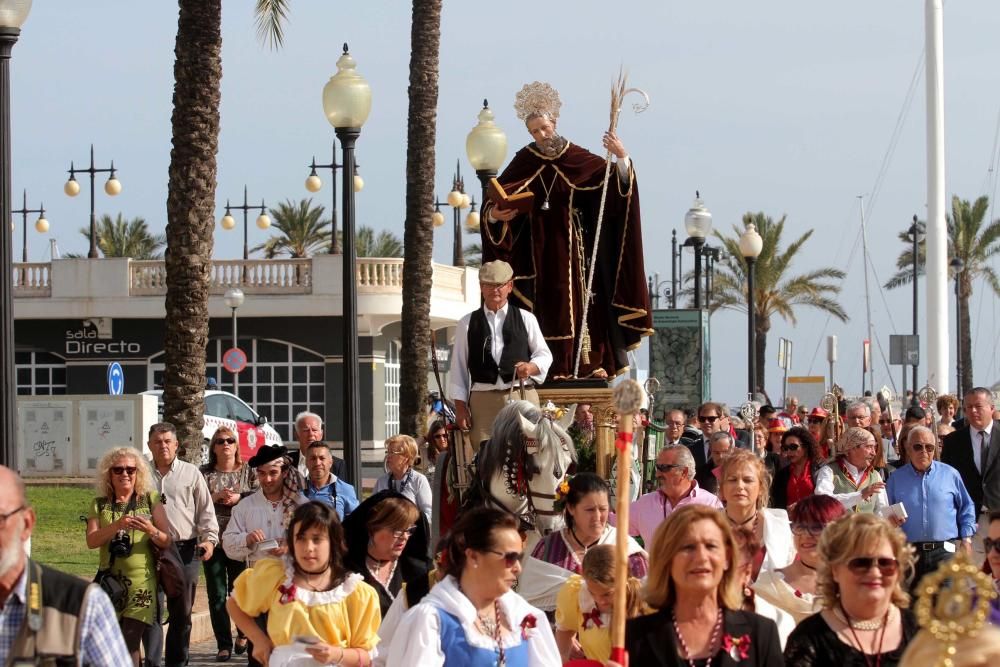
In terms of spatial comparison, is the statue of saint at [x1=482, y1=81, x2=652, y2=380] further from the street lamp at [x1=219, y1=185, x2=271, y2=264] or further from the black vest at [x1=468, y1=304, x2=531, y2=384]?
the street lamp at [x1=219, y1=185, x2=271, y2=264]

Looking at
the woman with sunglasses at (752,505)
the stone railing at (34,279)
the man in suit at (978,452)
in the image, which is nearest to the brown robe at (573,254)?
the man in suit at (978,452)

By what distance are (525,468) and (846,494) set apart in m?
2.81

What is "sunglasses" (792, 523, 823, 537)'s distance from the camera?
775 cm

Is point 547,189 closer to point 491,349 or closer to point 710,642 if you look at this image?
point 491,349

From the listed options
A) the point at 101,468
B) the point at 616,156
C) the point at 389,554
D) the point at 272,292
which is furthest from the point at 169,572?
the point at 272,292

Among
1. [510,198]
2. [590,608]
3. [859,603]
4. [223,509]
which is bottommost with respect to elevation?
[223,509]

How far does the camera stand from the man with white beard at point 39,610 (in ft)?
15.1

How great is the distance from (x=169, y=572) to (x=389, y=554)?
9.53 feet

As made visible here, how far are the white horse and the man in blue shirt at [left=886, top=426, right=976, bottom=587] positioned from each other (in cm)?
285

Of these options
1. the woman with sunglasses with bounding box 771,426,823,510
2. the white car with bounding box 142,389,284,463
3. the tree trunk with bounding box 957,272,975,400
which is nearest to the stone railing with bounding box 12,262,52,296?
the white car with bounding box 142,389,284,463

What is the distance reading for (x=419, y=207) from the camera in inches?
939

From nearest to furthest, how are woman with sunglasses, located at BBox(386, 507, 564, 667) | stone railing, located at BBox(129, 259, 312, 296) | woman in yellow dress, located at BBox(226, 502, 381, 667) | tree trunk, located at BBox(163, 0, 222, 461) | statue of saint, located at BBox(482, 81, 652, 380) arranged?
woman with sunglasses, located at BBox(386, 507, 564, 667) < woman in yellow dress, located at BBox(226, 502, 381, 667) < statue of saint, located at BBox(482, 81, 652, 380) < tree trunk, located at BBox(163, 0, 222, 461) < stone railing, located at BBox(129, 259, 312, 296)

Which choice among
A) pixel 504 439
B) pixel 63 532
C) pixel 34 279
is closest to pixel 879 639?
pixel 504 439

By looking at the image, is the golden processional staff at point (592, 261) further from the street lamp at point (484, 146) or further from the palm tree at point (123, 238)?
the palm tree at point (123, 238)
